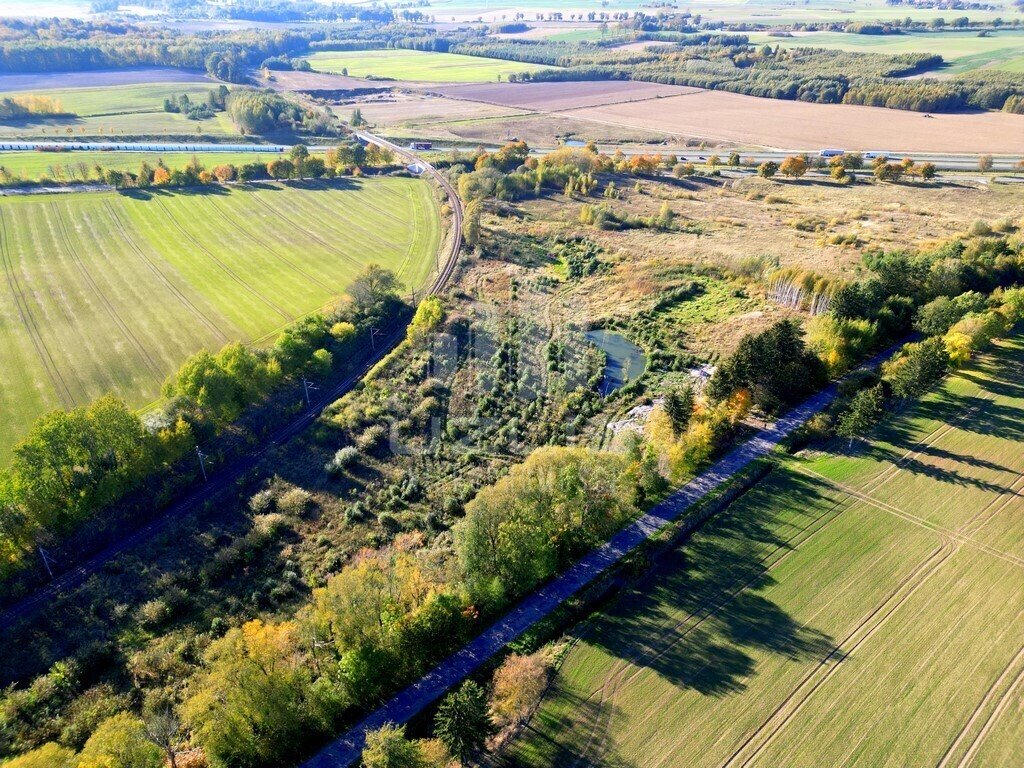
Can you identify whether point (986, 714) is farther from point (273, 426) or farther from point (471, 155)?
point (471, 155)

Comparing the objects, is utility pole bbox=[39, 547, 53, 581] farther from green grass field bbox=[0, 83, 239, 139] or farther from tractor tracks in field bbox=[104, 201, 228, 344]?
green grass field bbox=[0, 83, 239, 139]

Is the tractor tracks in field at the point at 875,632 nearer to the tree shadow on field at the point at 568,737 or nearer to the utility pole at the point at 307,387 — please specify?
the tree shadow on field at the point at 568,737

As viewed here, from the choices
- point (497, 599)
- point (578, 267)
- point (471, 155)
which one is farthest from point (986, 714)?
point (471, 155)

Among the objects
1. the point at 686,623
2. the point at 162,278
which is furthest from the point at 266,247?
the point at 686,623

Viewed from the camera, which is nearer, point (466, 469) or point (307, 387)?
point (466, 469)

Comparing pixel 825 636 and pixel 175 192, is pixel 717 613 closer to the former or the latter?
pixel 825 636

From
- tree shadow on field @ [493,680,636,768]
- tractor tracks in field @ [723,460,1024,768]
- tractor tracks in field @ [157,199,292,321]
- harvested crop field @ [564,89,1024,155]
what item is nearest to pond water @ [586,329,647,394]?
tractor tracks in field @ [723,460,1024,768]

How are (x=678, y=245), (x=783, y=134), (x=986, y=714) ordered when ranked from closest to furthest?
(x=986, y=714), (x=678, y=245), (x=783, y=134)
